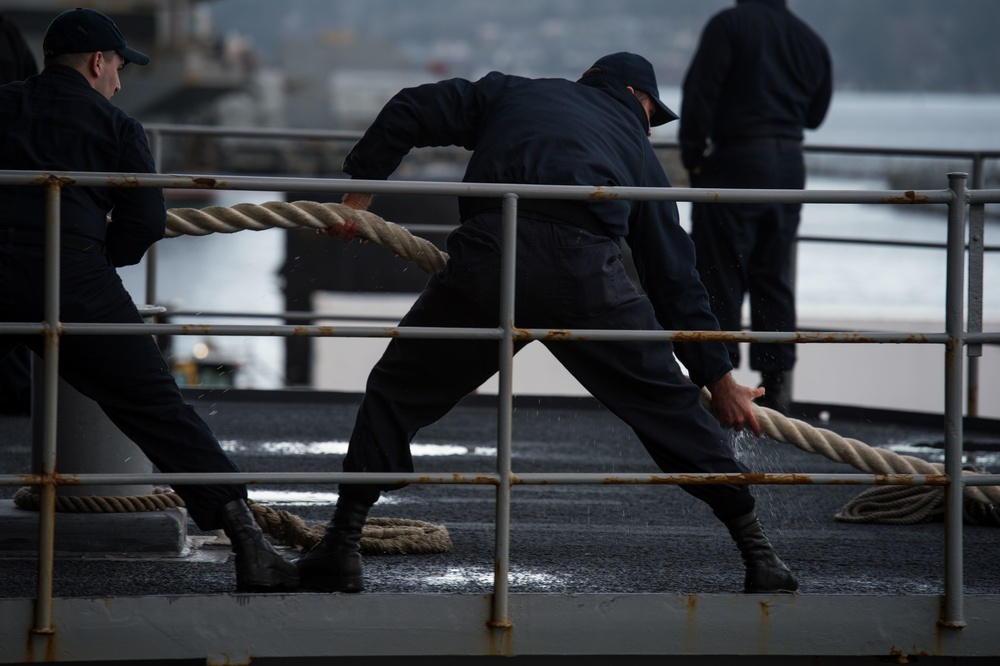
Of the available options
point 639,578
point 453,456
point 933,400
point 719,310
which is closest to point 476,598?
point 639,578

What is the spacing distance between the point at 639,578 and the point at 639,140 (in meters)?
1.26

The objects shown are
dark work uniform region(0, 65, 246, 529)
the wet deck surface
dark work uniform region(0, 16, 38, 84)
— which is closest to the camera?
dark work uniform region(0, 65, 246, 529)

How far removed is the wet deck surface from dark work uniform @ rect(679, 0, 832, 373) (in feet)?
2.32

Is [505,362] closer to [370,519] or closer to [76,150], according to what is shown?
[76,150]

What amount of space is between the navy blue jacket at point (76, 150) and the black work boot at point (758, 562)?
1699 millimetres

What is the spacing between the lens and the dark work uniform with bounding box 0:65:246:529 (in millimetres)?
3068

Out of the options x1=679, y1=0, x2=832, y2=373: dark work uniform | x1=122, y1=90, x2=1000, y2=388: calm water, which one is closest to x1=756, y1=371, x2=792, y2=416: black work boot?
x1=679, y1=0, x2=832, y2=373: dark work uniform

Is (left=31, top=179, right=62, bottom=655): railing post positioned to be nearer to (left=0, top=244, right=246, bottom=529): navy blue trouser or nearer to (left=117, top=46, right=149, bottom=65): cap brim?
(left=0, top=244, right=246, bottom=529): navy blue trouser

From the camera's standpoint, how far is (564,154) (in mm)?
3205

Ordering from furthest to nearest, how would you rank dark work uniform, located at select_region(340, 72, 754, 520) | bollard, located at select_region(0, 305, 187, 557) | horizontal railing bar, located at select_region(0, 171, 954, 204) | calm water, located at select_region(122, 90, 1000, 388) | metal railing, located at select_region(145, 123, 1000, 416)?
calm water, located at select_region(122, 90, 1000, 388), metal railing, located at select_region(145, 123, 1000, 416), bollard, located at select_region(0, 305, 187, 557), dark work uniform, located at select_region(340, 72, 754, 520), horizontal railing bar, located at select_region(0, 171, 954, 204)

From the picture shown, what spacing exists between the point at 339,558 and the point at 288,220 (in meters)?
0.91

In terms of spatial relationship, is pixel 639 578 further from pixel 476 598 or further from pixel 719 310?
pixel 719 310

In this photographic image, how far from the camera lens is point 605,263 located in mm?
3199

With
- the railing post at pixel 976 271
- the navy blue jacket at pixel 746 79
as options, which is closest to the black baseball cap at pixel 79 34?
the railing post at pixel 976 271
